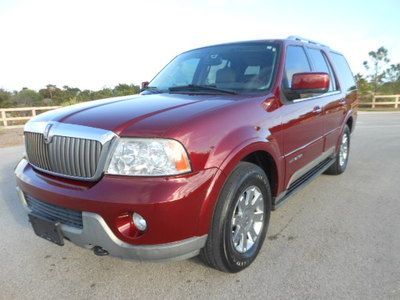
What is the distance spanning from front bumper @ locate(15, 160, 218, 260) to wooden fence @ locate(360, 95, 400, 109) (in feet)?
83.0

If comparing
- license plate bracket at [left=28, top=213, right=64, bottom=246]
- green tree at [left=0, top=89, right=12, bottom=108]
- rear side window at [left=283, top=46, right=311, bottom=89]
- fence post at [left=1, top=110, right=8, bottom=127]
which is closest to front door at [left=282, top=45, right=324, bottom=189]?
rear side window at [left=283, top=46, right=311, bottom=89]

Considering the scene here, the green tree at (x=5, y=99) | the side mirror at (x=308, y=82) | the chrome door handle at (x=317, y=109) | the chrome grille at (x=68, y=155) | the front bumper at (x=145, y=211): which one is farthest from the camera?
the green tree at (x=5, y=99)

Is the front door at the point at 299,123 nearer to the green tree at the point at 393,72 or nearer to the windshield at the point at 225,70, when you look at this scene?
the windshield at the point at 225,70

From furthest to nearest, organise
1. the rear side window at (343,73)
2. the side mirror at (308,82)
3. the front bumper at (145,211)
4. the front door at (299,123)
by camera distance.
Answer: the rear side window at (343,73)
the front door at (299,123)
the side mirror at (308,82)
the front bumper at (145,211)

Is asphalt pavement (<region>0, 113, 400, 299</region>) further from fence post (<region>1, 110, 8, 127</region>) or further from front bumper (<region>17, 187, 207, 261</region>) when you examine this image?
fence post (<region>1, 110, 8, 127</region>)

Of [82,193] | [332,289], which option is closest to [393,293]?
[332,289]

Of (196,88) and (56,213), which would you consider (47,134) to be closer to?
(56,213)

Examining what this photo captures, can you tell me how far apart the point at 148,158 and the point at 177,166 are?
0.20 metres

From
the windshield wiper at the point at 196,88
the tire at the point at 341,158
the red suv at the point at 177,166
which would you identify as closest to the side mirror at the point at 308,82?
the red suv at the point at 177,166

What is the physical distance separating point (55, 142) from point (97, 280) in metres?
1.13

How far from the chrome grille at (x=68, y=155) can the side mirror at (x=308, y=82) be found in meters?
1.95

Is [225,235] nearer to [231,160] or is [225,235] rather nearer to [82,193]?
[231,160]

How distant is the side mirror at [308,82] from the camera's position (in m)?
3.39

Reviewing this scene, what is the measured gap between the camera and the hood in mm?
2479
